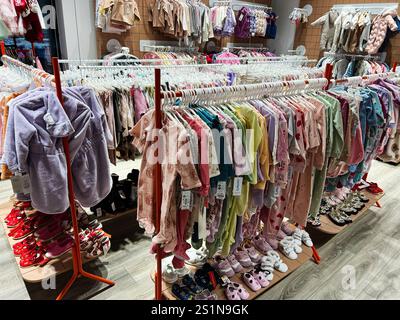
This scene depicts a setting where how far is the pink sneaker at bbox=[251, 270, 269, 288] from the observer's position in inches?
77.4

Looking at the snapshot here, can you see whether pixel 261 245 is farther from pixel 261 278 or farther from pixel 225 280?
pixel 225 280

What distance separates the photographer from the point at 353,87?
2150 mm

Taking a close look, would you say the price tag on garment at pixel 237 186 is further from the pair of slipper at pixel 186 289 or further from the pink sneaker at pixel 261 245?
the pink sneaker at pixel 261 245

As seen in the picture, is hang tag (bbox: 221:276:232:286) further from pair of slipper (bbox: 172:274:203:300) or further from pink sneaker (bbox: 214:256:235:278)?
pair of slipper (bbox: 172:274:203:300)

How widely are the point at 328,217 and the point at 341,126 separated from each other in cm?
130

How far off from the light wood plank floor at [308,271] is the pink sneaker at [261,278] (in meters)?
0.14

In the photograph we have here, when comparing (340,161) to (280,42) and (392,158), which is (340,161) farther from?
(280,42)

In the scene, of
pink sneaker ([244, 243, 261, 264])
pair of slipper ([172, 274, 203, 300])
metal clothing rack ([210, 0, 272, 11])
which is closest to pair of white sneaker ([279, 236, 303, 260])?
pink sneaker ([244, 243, 261, 264])

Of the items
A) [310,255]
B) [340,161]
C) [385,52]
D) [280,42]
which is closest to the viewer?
[340,161]

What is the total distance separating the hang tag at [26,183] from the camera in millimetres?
1463

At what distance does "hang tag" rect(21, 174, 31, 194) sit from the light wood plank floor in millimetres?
907

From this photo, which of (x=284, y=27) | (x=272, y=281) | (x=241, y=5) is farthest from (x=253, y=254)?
(x=284, y=27)

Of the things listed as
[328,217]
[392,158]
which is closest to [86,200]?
[328,217]

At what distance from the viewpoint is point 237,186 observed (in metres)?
1.47
